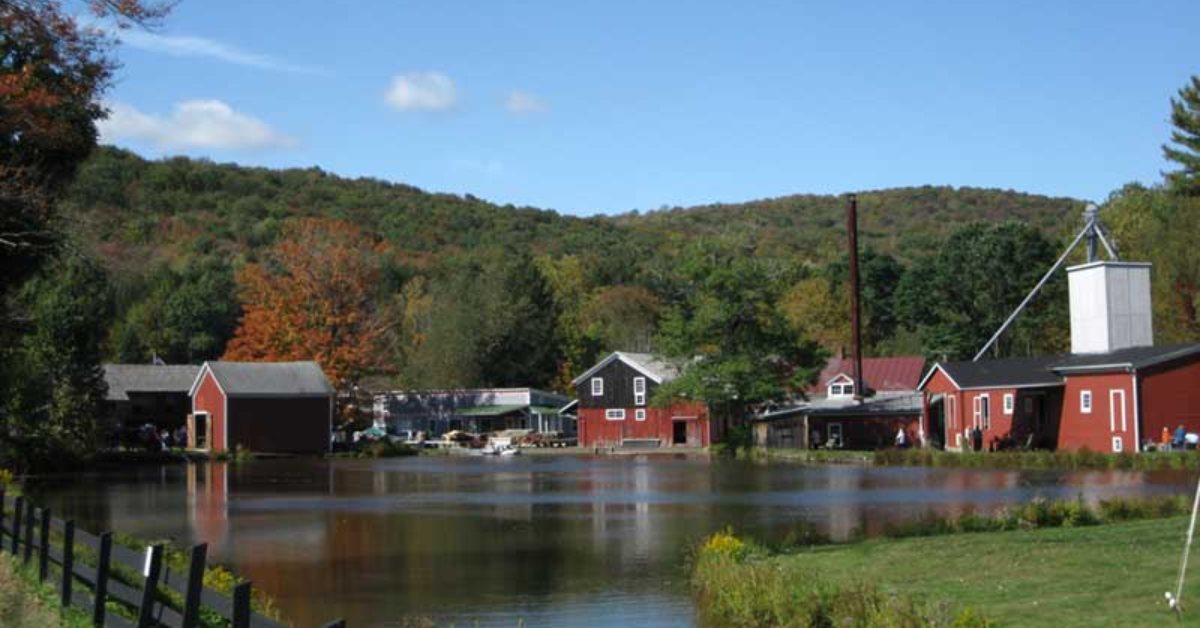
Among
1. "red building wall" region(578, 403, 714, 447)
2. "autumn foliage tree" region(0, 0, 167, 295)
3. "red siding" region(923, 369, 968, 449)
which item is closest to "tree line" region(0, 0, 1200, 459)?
"autumn foliage tree" region(0, 0, 167, 295)

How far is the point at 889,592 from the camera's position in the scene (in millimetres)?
16969

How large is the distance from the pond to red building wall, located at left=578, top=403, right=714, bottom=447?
19.4 metres

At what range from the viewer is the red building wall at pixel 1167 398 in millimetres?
54375

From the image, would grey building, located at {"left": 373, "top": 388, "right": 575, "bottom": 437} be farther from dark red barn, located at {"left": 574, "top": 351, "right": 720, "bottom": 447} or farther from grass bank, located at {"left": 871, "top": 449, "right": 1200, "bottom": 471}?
grass bank, located at {"left": 871, "top": 449, "right": 1200, "bottom": 471}

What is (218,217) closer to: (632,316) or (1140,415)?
(632,316)

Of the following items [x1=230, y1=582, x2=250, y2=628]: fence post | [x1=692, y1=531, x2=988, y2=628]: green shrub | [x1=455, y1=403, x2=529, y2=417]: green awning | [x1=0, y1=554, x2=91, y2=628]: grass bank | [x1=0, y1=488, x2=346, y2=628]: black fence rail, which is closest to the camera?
[x1=230, y1=582, x2=250, y2=628]: fence post

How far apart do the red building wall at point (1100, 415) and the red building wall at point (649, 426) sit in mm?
25484

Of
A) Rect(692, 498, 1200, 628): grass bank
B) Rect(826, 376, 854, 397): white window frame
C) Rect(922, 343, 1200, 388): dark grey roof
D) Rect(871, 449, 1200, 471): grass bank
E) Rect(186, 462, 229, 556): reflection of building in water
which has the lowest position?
Rect(186, 462, 229, 556): reflection of building in water

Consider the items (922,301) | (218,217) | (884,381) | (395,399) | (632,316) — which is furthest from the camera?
(218,217)

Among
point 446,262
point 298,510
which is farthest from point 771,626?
point 446,262

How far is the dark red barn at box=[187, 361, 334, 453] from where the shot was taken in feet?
263

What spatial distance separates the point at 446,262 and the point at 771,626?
124 meters

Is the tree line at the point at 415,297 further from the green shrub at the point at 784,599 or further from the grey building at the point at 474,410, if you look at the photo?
the green shrub at the point at 784,599

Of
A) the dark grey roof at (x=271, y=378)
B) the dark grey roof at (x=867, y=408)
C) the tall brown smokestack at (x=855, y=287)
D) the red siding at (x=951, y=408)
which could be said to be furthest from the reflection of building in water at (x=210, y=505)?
the red siding at (x=951, y=408)
